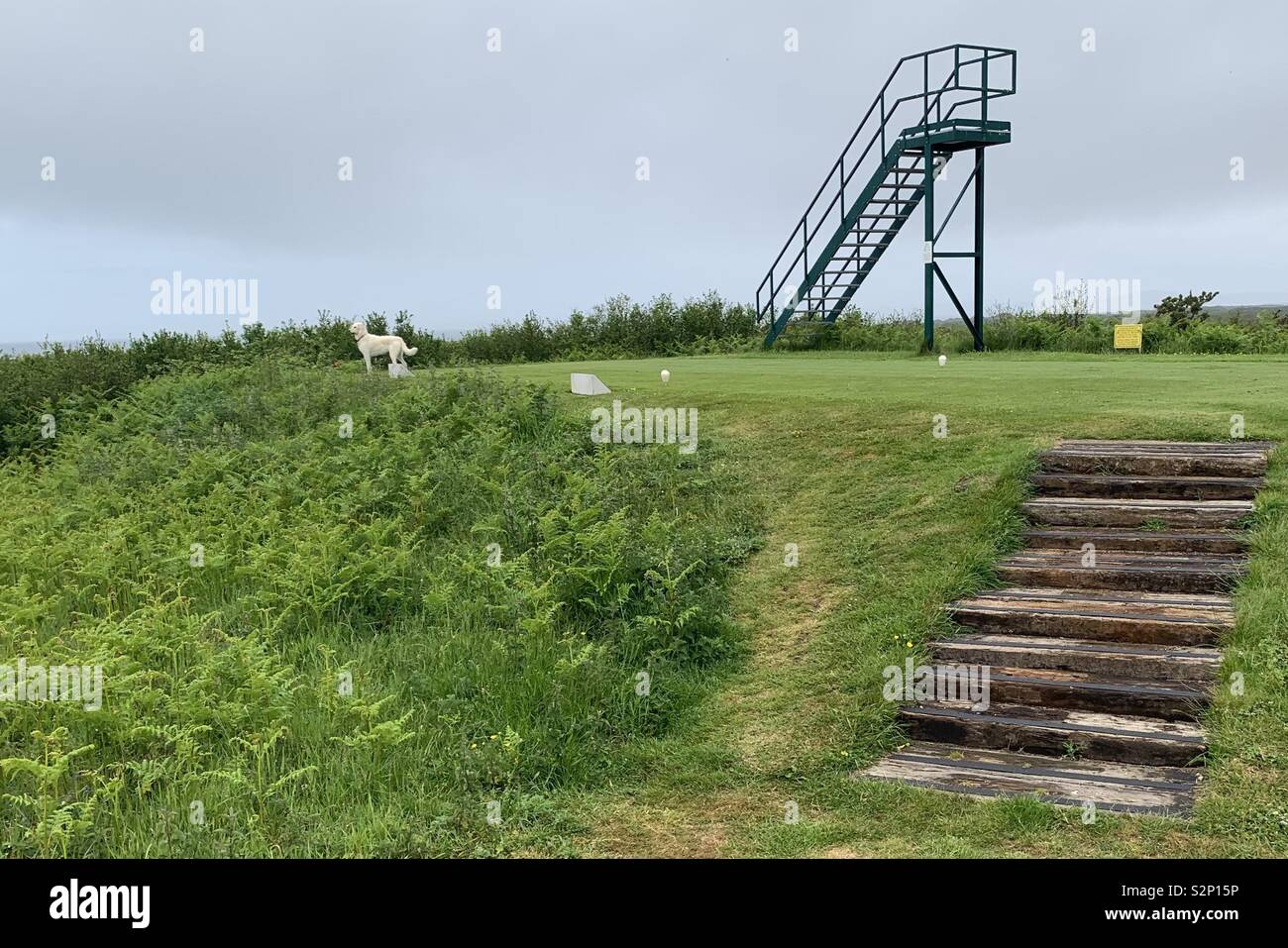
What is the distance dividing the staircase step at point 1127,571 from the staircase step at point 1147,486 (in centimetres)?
103

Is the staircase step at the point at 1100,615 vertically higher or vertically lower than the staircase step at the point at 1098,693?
higher

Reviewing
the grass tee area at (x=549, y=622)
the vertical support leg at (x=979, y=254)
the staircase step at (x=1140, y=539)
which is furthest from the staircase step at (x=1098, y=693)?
the vertical support leg at (x=979, y=254)

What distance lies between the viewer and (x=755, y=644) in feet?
29.4

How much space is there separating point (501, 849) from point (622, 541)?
3935mm

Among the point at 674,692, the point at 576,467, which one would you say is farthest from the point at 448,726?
the point at 576,467

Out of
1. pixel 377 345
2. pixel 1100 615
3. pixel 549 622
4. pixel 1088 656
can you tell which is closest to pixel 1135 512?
pixel 1100 615

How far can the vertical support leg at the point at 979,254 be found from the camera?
2591 centimetres

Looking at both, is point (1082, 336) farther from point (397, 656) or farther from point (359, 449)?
point (397, 656)

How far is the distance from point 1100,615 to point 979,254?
64.1ft

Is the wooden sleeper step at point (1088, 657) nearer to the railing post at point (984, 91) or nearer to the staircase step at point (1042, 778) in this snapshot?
the staircase step at point (1042, 778)

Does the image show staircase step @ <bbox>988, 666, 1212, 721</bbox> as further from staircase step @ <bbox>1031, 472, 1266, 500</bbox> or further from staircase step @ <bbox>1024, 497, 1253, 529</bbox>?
staircase step @ <bbox>1031, 472, 1266, 500</bbox>

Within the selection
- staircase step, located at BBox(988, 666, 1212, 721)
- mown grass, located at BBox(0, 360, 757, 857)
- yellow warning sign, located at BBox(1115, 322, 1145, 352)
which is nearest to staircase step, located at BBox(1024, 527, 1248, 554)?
staircase step, located at BBox(988, 666, 1212, 721)

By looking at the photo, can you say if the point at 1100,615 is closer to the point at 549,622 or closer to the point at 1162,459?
the point at 1162,459

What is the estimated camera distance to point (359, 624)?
9312mm
